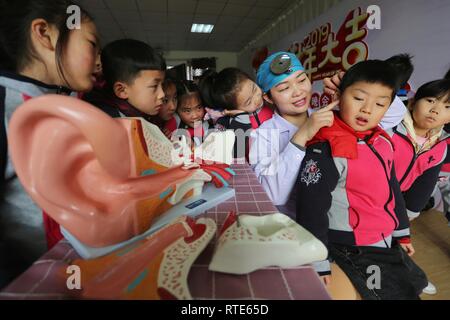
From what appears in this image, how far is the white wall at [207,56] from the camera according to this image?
7129mm

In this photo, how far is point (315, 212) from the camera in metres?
0.72

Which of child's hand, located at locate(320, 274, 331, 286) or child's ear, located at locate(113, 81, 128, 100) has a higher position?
child's ear, located at locate(113, 81, 128, 100)

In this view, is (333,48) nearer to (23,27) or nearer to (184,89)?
(184,89)

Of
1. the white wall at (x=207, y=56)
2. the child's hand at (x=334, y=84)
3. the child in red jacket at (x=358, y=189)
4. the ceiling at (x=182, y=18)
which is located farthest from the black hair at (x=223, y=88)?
the white wall at (x=207, y=56)

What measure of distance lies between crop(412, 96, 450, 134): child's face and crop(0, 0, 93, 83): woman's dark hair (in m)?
1.44

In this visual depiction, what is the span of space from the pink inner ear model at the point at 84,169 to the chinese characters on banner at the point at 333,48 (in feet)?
7.38

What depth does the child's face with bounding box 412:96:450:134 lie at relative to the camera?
3.59 feet

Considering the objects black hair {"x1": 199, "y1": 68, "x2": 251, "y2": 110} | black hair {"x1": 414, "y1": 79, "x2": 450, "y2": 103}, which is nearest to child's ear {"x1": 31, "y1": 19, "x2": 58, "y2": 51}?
black hair {"x1": 199, "y1": 68, "x2": 251, "y2": 110}

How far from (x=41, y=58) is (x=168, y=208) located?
0.50 m

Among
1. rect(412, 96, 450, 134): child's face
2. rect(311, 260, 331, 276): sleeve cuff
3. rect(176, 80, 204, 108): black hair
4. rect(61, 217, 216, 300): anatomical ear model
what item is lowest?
rect(311, 260, 331, 276): sleeve cuff

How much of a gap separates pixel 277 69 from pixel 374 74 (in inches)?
13.4

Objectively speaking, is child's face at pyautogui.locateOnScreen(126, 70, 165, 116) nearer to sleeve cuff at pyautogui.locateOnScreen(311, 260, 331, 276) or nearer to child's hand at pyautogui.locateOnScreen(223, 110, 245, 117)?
child's hand at pyautogui.locateOnScreen(223, 110, 245, 117)

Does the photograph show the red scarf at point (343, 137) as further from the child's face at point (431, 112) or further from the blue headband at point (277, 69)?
the child's face at point (431, 112)

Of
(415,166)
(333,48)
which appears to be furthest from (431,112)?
(333,48)
